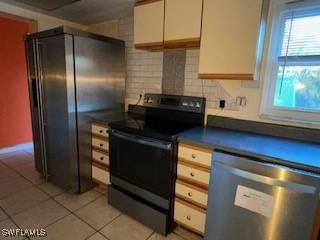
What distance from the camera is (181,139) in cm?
158

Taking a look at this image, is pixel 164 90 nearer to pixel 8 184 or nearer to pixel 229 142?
pixel 229 142

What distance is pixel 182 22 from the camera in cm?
176

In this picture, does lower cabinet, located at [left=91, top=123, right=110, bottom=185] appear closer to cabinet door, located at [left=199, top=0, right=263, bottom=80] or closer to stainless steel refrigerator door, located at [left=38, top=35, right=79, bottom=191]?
stainless steel refrigerator door, located at [left=38, top=35, right=79, bottom=191]

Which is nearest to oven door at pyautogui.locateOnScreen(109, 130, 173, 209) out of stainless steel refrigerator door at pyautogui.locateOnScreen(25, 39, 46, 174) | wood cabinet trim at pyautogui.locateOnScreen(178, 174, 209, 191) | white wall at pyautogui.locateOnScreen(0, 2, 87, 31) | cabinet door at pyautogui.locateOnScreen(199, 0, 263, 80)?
wood cabinet trim at pyautogui.locateOnScreen(178, 174, 209, 191)

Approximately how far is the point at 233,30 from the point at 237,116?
768 mm

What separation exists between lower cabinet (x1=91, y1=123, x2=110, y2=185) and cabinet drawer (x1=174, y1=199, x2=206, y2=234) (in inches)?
34.4

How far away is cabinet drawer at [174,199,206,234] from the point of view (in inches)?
62.2

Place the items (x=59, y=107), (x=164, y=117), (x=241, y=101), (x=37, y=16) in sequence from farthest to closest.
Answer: (x=37, y=16)
(x=164, y=117)
(x=59, y=107)
(x=241, y=101)

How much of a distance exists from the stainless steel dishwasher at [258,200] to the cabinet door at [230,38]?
0.70 metres

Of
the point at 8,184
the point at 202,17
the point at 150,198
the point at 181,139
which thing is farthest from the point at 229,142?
the point at 8,184

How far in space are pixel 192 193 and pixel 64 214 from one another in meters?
1.26

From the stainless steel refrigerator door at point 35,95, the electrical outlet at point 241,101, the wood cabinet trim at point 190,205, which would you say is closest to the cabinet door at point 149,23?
the electrical outlet at point 241,101

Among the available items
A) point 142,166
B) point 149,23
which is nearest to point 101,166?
point 142,166

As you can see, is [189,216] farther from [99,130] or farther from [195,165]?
[99,130]
